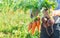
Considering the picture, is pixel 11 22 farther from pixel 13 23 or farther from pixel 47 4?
pixel 47 4

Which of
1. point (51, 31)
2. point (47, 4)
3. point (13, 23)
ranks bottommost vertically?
point (13, 23)

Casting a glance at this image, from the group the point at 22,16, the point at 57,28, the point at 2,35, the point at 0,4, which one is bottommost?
the point at 2,35

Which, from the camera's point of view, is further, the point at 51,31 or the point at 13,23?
the point at 13,23

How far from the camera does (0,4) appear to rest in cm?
199

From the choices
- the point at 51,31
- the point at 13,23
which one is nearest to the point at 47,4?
the point at 51,31

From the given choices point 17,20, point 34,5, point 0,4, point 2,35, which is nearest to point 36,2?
point 34,5

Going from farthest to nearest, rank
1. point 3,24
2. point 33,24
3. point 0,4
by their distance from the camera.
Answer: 1. point 3,24
2. point 0,4
3. point 33,24

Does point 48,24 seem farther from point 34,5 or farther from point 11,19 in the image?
point 11,19

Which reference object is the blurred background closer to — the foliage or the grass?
the grass

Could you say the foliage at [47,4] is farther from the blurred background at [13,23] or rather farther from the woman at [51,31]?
the blurred background at [13,23]

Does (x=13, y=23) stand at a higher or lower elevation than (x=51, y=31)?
lower

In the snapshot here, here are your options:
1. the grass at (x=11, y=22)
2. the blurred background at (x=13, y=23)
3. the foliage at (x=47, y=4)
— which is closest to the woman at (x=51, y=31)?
the foliage at (x=47, y=4)

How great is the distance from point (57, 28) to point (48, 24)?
0.08 meters

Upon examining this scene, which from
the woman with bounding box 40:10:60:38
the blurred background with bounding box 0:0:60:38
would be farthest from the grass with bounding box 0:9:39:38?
the woman with bounding box 40:10:60:38
